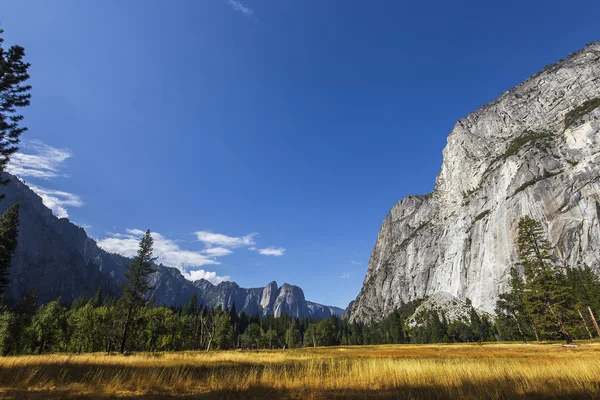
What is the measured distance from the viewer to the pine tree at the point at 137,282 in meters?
34.7

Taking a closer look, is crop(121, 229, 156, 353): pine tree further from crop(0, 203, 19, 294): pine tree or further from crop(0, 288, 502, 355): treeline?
crop(0, 203, 19, 294): pine tree

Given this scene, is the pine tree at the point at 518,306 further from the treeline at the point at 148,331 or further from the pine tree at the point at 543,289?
the treeline at the point at 148,331

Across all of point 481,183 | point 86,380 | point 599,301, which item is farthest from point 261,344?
point 481,183

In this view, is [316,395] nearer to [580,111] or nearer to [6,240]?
[6,240]

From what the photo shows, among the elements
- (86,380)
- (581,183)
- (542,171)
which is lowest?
(86,380)

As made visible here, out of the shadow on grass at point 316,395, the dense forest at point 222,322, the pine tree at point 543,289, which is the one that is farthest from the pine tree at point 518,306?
the shadow on grass at point 316,395

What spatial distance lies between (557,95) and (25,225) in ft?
1099

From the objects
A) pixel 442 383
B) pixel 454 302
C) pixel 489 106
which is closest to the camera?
pixel 442 383

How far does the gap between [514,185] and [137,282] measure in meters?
156

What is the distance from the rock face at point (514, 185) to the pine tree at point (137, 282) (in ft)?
432

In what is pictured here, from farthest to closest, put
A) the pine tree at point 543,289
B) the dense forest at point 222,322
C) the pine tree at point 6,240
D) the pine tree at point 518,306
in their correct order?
1. the pine tree at point 518,306
2. the pine tree at point 6,240
3. the dense forest at point 222,322
4. the pine tree at point 543,289

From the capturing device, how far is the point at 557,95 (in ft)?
483

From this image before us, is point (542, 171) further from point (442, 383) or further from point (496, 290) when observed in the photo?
point (442, 383)

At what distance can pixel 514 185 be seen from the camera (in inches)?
5236
